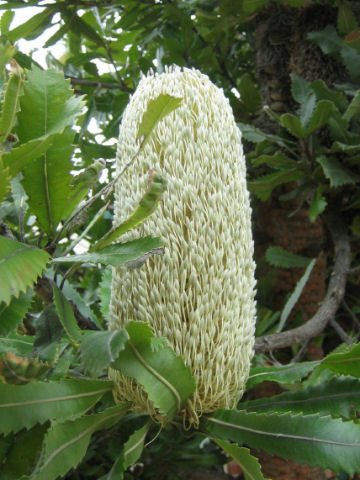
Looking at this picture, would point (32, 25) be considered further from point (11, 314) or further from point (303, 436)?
point (303, 436)

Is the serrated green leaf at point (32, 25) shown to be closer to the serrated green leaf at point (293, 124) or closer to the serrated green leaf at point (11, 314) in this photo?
the serrated green leaf at point (293, 124)

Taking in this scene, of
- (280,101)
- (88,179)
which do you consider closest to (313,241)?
(280,101)

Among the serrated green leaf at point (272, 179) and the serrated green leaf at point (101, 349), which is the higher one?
the serrated green leaf at point (101, 349)

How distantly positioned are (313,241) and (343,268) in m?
0.33

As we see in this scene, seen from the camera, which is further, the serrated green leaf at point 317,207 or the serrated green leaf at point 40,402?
the serrated green leaf at point 317,207

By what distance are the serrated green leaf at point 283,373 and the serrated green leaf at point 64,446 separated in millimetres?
217

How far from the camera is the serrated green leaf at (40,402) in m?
0.45

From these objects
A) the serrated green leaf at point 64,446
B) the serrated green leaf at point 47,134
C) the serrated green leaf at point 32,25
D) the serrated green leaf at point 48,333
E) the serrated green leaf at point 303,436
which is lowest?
the serrated green leaf at point 303,436

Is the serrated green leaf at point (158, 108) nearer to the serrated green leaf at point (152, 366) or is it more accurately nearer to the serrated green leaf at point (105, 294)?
the serrated green leaf at point (152, 366)

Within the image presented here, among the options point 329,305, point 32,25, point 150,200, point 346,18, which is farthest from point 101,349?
point 346,18

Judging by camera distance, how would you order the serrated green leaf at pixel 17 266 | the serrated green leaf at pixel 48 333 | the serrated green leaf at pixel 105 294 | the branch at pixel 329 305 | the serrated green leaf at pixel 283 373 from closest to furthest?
the serrated green leaf at pixel 17 266
the serrated green leaf at pixel 48 333
the serrated green leaf at pixel 283 373
the serrated green leaf at pixel 105 294
the branch at pixel 329 305

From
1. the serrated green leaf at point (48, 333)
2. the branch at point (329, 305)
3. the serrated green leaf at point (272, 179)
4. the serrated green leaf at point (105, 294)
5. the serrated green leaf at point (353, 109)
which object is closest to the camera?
the serrated green leaf at point (48, 333)

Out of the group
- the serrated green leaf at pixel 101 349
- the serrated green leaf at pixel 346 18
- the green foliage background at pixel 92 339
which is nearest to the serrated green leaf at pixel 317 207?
the green foliage background at pixel 92 339

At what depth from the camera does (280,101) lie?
4.70 feet
